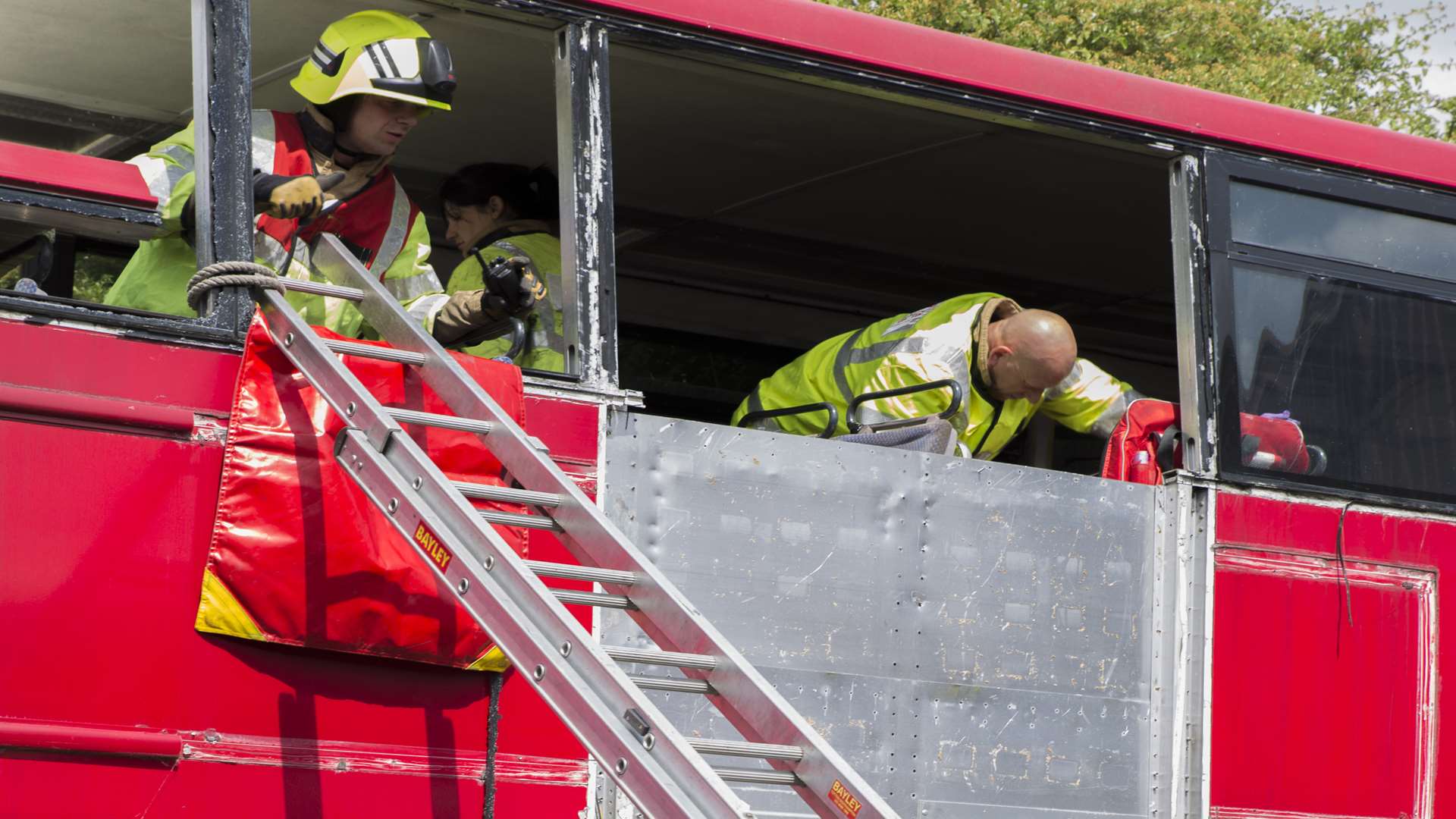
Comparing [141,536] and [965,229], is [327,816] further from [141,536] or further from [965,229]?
[965,229]

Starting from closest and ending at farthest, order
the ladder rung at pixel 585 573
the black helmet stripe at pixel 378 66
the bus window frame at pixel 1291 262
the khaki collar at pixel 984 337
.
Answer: the ladder rung at pixel 585 573
the black helmet stripe at pixel 378 66
the bus window frame at pixel 1291 262
the khaki collar at pixel 984 337

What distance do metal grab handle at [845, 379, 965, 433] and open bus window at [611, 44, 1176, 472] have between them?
74 centimetres

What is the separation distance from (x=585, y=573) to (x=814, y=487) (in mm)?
939

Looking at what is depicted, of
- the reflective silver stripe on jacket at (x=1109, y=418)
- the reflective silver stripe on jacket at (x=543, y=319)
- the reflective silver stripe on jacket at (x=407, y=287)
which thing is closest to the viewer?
the reflective silver stripe on jacket at (x=407, y=287)

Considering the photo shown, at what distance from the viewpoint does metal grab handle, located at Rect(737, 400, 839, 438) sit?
15.3 ft

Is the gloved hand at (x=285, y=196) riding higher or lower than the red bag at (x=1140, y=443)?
higher

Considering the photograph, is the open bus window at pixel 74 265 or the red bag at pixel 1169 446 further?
the red bag at pixel 1169 446

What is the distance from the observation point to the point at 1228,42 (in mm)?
15914

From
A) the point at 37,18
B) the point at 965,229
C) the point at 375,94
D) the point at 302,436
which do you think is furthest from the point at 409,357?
the point at 965,229

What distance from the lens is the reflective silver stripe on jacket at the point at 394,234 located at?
4270 mm

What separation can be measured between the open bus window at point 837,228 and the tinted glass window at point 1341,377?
1.70 feet

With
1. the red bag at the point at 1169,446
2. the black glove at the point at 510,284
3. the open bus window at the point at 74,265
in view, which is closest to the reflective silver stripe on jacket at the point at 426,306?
the black glove at the point at 510,284

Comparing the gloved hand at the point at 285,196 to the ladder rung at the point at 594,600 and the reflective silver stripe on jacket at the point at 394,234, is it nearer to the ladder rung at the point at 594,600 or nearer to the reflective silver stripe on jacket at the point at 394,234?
the reflective silver stripe on jacket at the point at 394,234

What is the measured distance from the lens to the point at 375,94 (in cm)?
393
